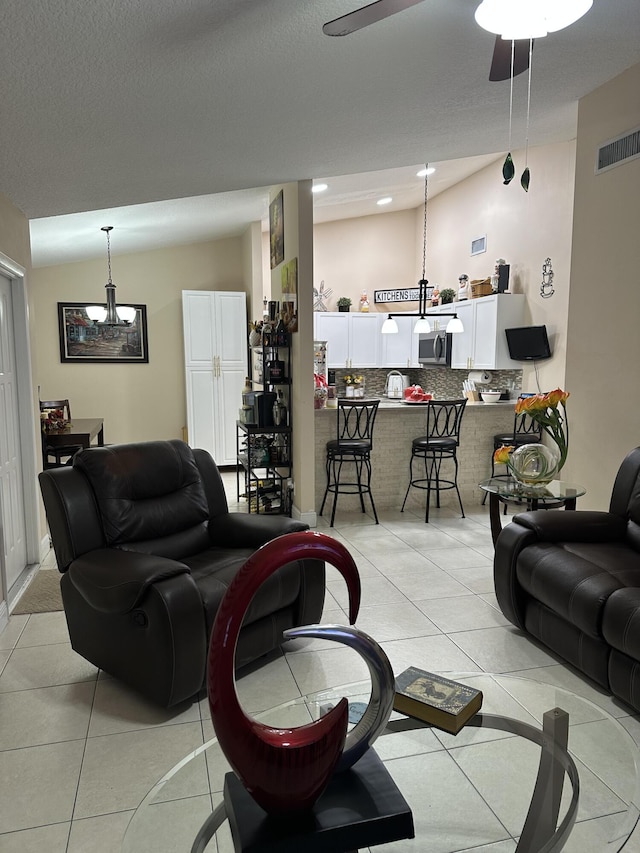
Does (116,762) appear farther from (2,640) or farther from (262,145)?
(262,145)

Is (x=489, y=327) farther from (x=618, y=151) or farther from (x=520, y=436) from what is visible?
(x=618, y=151)

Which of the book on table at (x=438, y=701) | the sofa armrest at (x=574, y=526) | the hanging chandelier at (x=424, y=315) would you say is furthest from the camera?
the hanging chandelier at (x=424, y=315)

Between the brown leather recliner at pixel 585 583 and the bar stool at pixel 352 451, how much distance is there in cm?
216

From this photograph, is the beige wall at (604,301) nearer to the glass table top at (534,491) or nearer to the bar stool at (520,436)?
the glass table top at (534,491)

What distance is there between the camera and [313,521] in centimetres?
509

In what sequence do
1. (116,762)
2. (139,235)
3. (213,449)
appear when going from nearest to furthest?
(116,762), (139,235), (213,449)

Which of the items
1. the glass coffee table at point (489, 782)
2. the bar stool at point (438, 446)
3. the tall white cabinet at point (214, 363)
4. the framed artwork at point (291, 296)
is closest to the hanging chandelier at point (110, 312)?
the tall white cabinet at point (214, 363)

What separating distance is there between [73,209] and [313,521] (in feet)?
9.81

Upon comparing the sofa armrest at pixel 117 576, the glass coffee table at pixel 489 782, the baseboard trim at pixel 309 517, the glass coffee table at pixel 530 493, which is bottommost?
the baseboard trim at pixel 309 517

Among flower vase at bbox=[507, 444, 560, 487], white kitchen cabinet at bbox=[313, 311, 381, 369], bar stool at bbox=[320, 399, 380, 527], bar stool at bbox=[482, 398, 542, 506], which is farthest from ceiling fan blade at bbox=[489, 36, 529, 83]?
white kitchen cabinet at bbox=[313, 311, 381, 369]

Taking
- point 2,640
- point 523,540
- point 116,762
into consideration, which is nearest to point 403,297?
point 523,540

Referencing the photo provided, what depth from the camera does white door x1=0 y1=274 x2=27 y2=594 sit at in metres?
3.63

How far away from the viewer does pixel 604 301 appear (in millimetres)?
3799

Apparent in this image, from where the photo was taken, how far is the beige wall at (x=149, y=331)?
7293 mm
